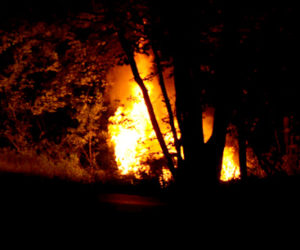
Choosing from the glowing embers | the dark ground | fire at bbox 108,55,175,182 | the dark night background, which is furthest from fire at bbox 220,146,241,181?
the dark ground

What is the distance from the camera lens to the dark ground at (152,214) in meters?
3.90

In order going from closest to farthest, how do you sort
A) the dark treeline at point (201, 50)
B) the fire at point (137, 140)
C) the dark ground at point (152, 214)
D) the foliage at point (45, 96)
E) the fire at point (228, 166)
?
the dark ground at point (152, 214) < the dark treeline at point (201, 50) < the fire at point (137, 140) < the foliage at point (45, 96) < the fire at point (228, 166)

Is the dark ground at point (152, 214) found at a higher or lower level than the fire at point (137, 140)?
lower

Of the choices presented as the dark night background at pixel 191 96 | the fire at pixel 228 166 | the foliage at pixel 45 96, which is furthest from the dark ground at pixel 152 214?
the fire at pixel 228 166

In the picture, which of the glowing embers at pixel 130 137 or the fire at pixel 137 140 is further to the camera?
the glowing embers at pixel 130 137

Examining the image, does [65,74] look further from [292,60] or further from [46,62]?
[292,60]

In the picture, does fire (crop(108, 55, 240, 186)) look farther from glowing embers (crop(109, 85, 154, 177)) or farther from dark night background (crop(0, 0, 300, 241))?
dark night background (crop(0, 0, 300, 241))

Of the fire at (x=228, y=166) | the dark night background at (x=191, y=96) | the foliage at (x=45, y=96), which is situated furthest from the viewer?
the fire at (x=228, y=166)

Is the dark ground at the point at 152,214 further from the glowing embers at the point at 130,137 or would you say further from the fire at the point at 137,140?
Answer: the glowing embers at the point at 130,137

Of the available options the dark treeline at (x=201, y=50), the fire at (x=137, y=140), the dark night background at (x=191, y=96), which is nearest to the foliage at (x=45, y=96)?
the fire at (x=137, y=140)

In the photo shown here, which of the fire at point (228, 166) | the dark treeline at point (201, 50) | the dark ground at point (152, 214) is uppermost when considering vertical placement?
the dark treeline at point (201, 50)

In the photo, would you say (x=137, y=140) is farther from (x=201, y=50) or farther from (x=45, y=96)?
(x=45, y=96)

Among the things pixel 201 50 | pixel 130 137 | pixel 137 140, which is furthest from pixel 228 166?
pixel 201 50

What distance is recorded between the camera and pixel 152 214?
4.36 m
